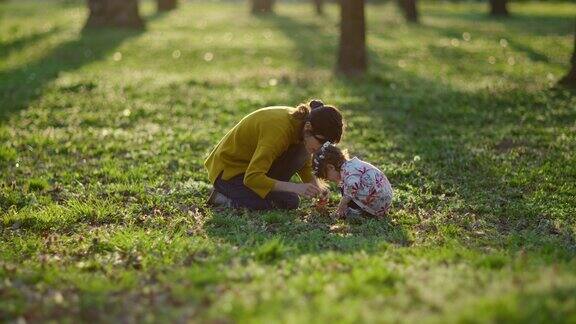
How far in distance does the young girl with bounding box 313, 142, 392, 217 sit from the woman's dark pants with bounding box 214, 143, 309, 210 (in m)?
0.39

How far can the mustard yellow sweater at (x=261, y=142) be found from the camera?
863 centimetres

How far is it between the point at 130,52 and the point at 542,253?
21059 mm

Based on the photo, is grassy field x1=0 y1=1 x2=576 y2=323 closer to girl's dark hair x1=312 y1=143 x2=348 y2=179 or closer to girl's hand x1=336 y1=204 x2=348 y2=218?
girl's hand x1=336 y1=204 x2=348 y2=218

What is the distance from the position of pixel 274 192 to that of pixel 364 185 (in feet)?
4.35

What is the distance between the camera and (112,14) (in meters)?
32.0

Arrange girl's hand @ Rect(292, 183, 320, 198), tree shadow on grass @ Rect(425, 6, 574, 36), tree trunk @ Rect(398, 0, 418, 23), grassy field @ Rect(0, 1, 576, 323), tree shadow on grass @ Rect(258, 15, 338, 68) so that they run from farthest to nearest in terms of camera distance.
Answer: tree trunk @ Rect(398, 0, 418, 23)
tree shadow on grass @ Rect(425, 6, 574, 36)
tree shadow on grass @ Rect(258, 15, 338, 68)
girl's hand @ Rect(292, 183, 320, 198)
grassy field @ Rect(0, 1, 576, 323)

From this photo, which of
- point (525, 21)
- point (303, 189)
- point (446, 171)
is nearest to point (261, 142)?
point (303, 189)

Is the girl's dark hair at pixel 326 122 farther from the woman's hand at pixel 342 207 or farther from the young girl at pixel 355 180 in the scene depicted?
the woman's hand at pixel 342 207

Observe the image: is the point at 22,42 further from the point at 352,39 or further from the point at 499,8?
the point at 499,8

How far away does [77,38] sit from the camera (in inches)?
1124

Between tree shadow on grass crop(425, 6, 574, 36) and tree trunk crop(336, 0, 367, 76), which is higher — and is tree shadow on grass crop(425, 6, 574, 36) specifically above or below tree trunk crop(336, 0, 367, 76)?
below

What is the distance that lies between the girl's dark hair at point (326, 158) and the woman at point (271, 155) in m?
0.10

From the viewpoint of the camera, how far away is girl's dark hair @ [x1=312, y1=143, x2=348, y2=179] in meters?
8.71

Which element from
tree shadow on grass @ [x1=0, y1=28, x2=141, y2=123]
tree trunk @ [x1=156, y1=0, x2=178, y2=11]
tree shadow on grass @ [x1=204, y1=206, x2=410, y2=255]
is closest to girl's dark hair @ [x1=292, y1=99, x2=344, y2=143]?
tree shadow on grass @ [x1=204, y1=206, x2=410, y2=255]
